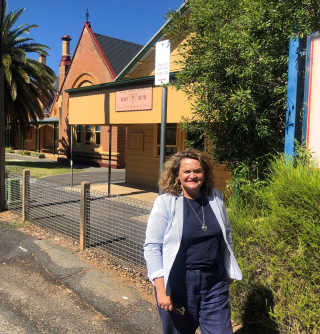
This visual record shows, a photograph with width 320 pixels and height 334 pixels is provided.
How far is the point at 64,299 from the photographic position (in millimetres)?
3910

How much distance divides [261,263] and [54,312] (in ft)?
7.80

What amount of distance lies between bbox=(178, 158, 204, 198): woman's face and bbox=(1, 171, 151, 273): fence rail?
2.10m

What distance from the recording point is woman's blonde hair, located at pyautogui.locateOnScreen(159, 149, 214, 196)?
2.39 m

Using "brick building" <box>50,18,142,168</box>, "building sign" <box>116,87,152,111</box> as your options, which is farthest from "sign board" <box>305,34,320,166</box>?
"brick building" <box>50,18,142,168</box>

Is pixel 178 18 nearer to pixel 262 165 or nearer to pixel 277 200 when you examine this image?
pixel 262 165

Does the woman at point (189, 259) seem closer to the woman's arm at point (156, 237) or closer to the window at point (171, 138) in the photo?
the woman's arm at point (156, 237)

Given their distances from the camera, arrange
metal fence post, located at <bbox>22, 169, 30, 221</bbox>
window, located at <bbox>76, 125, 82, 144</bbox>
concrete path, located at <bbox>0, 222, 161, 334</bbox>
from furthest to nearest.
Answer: window, located at <bbox>76, 125, 82, 144</bbox>, metal fence post, located at <bbox>22, 169, 30, 221</bbox>, concrete path, located at <bbox>0, 222, 161, 334</bbox>

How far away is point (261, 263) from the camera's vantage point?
2.84 m

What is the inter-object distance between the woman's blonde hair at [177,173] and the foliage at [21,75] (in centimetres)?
1584

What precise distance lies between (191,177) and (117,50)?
21919mm

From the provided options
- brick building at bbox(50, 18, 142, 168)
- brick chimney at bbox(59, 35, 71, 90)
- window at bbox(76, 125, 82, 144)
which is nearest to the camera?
brick building at bbox(50, 18, 142, 168)

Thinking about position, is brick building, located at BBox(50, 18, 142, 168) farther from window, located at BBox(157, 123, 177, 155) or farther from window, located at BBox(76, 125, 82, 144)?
window, located at BBox(157, 123, 177, 155)

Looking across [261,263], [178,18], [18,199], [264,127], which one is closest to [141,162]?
[18,199]

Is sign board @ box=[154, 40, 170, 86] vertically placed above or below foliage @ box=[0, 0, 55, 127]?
below
